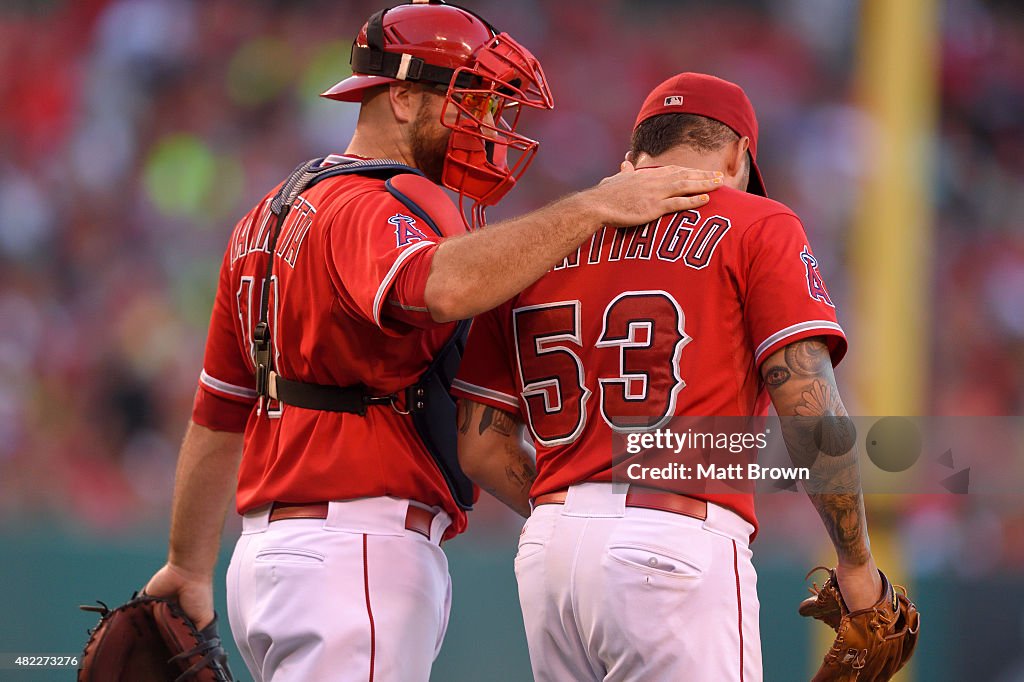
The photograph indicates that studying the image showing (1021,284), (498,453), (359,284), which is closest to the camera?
(359,284)

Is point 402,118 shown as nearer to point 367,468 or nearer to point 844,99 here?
point 367,468

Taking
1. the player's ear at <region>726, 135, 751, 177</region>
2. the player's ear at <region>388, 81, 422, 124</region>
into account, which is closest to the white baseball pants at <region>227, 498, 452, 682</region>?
the player's ear at <region>388, 81, 422, 124</region>

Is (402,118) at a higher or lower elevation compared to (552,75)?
lower

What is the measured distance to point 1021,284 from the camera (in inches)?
304

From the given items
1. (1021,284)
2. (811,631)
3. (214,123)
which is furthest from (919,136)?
(214,123)

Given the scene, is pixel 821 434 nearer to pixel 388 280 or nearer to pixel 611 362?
pixel 611 362

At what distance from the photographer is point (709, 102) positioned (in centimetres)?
266

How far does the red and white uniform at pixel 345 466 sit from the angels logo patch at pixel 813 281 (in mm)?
739

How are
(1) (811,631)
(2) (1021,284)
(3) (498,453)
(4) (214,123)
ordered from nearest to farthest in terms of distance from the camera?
(3) (498,453) → (1) (811,631) → (2) (1021,284) → (4) (214,123)

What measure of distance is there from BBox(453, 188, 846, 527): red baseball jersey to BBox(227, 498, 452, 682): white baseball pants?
1.09 ft

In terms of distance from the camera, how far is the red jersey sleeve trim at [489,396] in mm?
2660

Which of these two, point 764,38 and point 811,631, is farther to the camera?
point 764,38

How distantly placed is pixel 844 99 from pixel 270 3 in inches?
160

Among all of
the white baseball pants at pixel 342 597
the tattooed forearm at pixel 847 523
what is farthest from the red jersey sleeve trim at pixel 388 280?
the tattooed forearm at pixel 847 523
